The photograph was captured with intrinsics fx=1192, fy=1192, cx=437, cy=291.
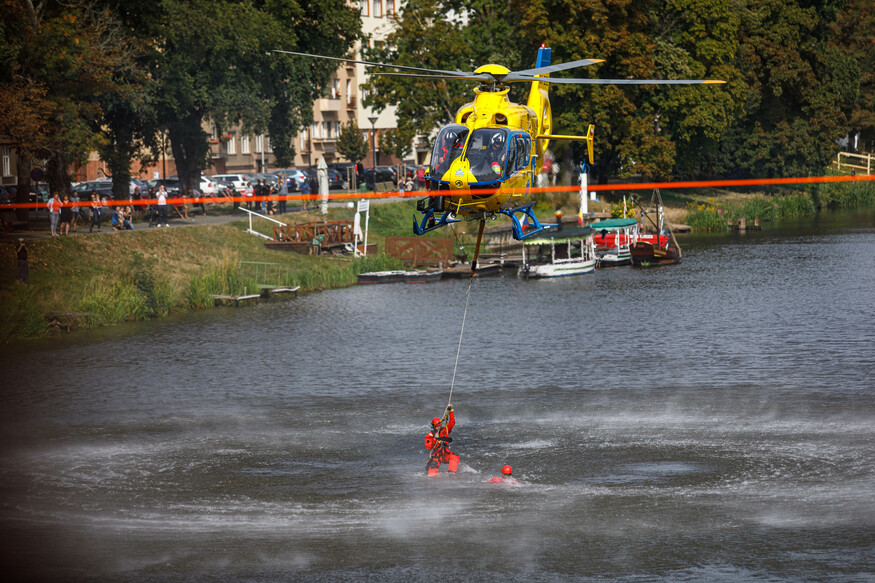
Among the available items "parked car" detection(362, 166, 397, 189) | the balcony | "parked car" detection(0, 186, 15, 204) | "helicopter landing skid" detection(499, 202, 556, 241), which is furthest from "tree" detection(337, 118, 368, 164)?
"helicopter landing skid" detection(499, 202, 556, 241)

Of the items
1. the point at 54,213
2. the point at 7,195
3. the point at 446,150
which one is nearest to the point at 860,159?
the point at 7,195

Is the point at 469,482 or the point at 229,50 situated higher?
the point at 229,50

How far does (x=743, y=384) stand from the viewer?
2304 inches

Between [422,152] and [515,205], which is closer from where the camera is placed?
[515,205]

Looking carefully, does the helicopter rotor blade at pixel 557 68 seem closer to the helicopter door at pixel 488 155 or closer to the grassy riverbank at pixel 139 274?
the helicopter door at pixel 488 155

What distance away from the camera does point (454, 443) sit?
4881 centimetres

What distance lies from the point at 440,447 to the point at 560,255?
58448 millimetres

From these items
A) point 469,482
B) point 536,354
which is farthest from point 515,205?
point 536,354

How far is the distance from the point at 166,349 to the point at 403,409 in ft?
61.7

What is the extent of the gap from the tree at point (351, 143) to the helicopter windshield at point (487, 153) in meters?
119

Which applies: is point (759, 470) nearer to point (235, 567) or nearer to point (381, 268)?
point (235, 567)

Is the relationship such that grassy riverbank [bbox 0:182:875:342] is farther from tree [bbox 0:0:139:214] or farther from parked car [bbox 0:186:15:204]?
parked car [bbox 0:186:15:204]

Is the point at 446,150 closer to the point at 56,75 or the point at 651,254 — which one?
the point at 56,75

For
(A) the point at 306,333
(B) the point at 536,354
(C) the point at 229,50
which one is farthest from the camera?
(C) the point at 229,50
